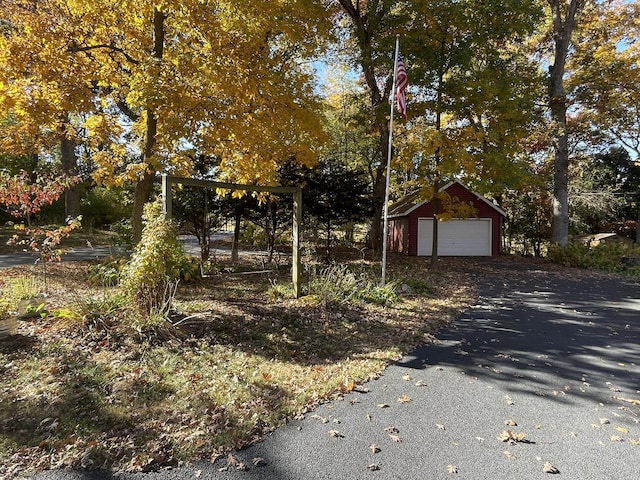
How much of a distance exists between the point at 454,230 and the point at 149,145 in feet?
49.3

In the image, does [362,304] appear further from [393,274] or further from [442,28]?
[442,28]

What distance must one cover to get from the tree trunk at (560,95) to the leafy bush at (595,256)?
6.15ft

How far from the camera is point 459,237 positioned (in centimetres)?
1953

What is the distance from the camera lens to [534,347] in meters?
5.53

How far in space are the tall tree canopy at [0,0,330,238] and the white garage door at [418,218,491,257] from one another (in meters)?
11.6

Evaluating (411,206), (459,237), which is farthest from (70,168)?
(459,237)

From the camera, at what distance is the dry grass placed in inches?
115

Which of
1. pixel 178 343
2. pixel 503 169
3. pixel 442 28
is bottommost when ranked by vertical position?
pixel 178 343

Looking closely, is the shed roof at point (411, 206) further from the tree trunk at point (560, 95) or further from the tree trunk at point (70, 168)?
the tree trunk at point (70, 168)

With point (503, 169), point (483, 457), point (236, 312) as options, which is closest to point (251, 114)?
point (236, 312)

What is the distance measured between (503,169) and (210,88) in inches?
336

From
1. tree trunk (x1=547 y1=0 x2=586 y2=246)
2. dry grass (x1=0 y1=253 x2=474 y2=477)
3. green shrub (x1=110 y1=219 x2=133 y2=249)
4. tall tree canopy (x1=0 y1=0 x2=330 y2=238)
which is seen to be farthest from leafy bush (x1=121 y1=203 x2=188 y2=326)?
tree trunk (x1=547 y1=0 x2=586 y2=246)

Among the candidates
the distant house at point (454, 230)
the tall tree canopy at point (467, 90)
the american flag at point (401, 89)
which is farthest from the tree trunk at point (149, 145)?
the distant house at point (454, 230)

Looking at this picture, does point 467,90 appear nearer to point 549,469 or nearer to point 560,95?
point 560,95
